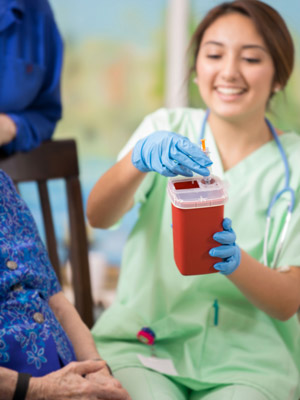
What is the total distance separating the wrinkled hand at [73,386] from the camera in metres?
1.02

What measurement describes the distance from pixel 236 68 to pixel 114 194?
0.45m

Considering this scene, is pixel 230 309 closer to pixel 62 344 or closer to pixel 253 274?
pixel 253 274

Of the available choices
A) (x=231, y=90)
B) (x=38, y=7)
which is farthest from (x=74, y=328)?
(x=38, y=7)

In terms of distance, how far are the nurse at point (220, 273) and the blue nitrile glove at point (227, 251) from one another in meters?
0.10

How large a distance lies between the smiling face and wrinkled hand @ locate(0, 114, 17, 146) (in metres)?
0.54

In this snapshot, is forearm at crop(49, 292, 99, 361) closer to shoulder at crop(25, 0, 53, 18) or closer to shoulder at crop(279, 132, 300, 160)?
shoulder at crop(279, 132, 300, 160)

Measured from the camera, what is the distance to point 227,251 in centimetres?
114

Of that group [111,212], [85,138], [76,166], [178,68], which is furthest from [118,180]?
[85,138]

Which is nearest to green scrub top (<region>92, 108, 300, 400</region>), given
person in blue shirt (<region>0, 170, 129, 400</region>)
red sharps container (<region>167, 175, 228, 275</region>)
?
person in blue shirt (<region>0, 170, 129, 400</region>)

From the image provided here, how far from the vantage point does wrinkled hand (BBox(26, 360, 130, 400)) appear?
102 cm

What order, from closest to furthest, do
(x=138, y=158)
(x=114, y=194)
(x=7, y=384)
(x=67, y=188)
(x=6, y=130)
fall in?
1. (x=7, y=384)
2. (x=138, y=158)
3. (x=114, y=194)
4. (x=6, y=130)
5. (x=67, y=188)

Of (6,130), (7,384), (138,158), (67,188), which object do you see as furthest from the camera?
(67,188)

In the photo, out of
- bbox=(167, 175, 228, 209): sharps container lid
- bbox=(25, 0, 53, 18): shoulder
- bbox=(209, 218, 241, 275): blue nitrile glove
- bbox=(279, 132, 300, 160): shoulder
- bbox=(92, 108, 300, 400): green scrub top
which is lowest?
bbox=(92, 108, 300, 400): green scrub top

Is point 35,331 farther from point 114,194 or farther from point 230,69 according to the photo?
point 230,69
